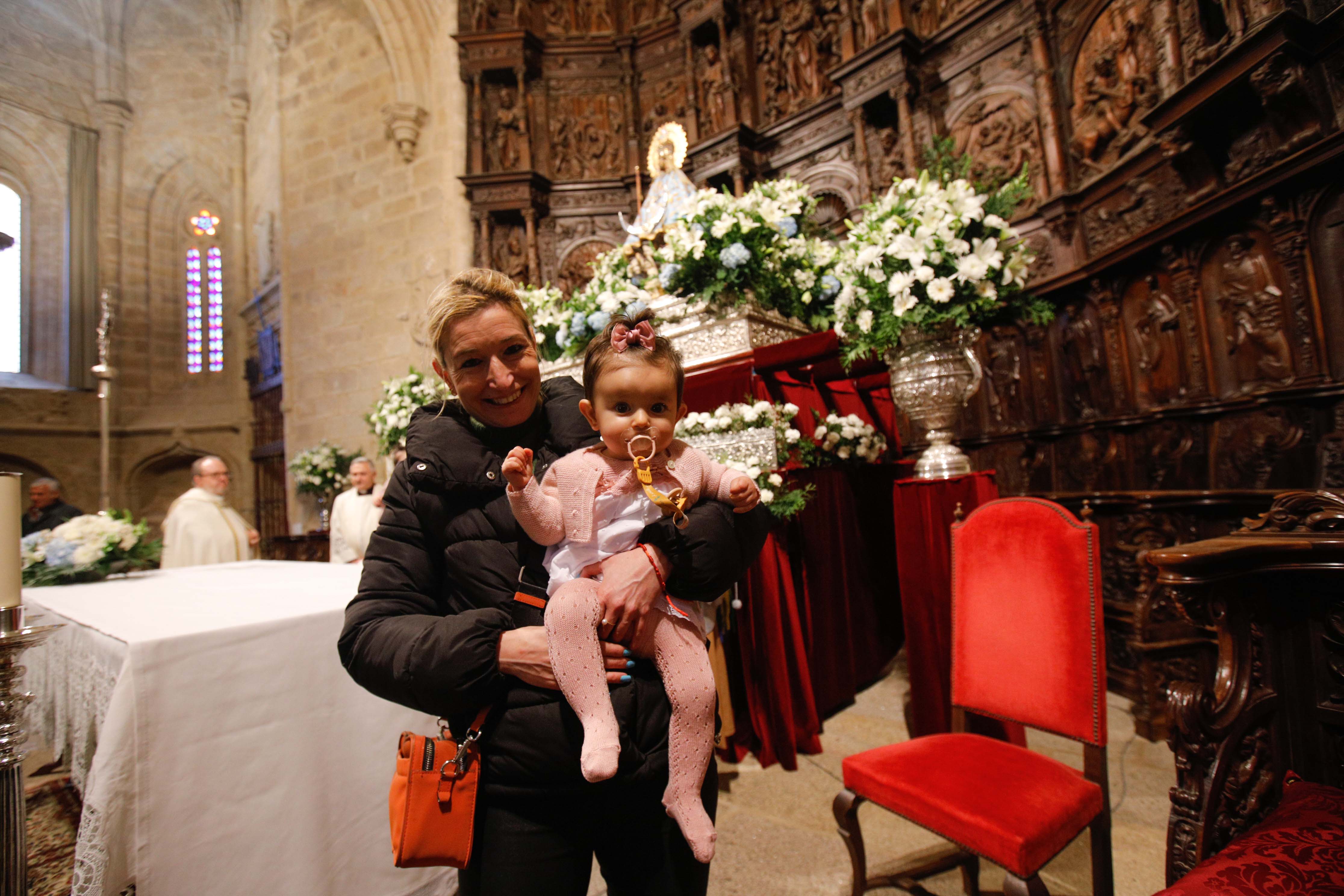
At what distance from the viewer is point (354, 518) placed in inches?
228

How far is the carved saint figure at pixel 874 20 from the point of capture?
6.01 metres

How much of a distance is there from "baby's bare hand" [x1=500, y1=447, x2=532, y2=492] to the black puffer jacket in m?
0.12

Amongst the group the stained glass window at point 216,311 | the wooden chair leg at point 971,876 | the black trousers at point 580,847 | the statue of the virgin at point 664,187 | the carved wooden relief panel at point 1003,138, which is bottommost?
the wooden chair leg at point 971,876

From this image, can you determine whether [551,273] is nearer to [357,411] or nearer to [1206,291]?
[357,411]

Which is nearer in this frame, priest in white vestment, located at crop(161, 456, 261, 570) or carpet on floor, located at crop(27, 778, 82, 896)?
carpet on floor, located at crop(27, 778, 82, 896)

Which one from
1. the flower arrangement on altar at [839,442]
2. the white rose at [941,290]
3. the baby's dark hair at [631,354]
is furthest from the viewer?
the flower arrangement on altar at [839,442]

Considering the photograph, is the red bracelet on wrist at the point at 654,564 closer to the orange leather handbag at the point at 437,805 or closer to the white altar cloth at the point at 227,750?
the orange leather handbag at the point at 437,805

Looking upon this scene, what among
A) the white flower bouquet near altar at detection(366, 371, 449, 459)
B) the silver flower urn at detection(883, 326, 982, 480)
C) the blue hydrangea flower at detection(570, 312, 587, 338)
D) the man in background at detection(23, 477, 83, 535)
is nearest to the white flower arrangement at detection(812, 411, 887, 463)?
the silver flower urn at detection(883, 326, 982, 480)

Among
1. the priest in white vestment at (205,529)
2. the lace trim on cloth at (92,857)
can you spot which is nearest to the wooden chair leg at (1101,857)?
the lace trim on cloth at (92,857)

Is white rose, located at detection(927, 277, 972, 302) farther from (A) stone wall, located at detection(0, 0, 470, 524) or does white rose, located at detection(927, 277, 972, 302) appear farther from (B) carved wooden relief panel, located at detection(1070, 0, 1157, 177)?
(A) stone wall, located at detection(0, 0, 470, 524)

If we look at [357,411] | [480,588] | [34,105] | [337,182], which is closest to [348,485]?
[357,411]

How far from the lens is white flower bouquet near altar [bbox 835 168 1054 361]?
8.49 feet

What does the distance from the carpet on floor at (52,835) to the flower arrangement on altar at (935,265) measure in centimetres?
359

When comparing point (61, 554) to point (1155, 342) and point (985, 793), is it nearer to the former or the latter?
point (985, 793)
